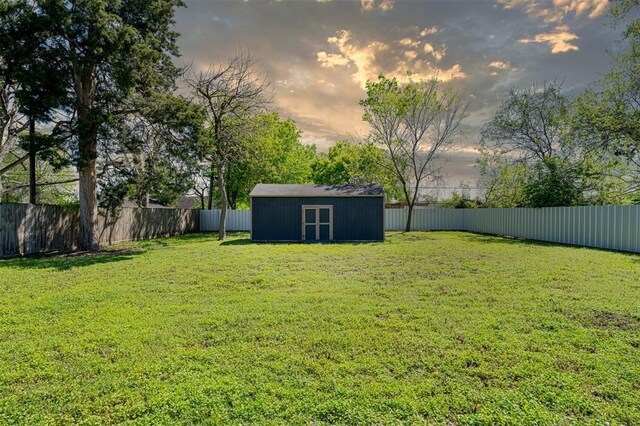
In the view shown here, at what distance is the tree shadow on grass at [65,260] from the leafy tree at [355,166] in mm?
14557

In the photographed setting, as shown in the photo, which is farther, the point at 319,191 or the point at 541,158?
the point at 541,158

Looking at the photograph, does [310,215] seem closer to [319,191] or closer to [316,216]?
[316,216]

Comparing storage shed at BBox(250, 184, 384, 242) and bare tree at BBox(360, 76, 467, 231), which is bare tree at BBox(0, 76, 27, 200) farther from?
bare tree at BBox(360, 76, 467, 231)

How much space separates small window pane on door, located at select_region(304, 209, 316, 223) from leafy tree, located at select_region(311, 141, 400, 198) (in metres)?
7.66

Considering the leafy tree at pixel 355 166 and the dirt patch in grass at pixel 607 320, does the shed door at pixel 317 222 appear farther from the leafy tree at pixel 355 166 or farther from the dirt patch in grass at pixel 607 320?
the dirt patch in grass at pixel 607 320

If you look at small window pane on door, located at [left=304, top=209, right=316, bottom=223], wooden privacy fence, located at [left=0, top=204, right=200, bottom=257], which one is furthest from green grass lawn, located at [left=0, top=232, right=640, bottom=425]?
small window pane on door, located at [left=304, top=209, right=316, bottom=223]

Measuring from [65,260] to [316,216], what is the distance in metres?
8.84

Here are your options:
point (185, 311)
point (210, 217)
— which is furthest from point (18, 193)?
point (185, 311)

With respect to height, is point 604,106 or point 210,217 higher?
point 604,106

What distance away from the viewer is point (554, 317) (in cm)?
408

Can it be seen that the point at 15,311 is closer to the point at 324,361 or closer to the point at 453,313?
the point at 324,361

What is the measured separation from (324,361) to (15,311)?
14.7 ft

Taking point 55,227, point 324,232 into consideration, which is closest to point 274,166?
point 324,232

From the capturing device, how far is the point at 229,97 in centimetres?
1458
